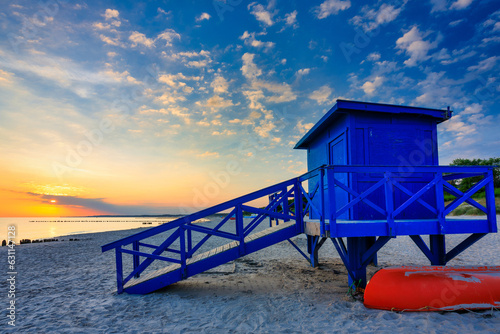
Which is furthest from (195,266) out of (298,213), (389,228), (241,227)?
(389,228)

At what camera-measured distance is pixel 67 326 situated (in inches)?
203

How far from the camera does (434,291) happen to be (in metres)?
5.25

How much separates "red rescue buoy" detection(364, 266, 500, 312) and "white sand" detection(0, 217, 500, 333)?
18cm

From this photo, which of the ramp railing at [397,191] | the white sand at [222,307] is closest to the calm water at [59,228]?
the white sand at [222,307]

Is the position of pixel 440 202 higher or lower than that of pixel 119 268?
higher

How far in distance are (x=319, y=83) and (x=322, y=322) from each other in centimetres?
1024

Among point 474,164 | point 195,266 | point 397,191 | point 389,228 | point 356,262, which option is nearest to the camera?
point 389,228

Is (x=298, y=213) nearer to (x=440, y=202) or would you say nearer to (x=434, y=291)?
(x=440, y=202)

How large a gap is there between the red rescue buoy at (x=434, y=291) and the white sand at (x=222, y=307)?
0.18m

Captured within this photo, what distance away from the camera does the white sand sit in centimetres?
490

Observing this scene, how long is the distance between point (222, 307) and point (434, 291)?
4.01 m

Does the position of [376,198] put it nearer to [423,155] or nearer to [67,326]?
[423,155]

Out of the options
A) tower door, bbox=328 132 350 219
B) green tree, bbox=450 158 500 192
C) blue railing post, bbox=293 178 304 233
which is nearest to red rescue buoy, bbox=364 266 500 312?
tower door, bbox=328 132 350 219

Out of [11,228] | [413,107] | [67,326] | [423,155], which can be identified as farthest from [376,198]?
[11,228]
